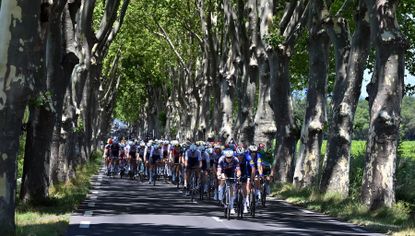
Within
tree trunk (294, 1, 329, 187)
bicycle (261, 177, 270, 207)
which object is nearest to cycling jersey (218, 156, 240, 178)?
bicycle (261, 177, 270, 207)

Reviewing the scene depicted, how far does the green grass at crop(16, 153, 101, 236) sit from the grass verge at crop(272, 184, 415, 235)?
20.4 ft

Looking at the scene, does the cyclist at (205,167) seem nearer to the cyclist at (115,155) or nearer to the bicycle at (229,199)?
the bicycle at (229,199)

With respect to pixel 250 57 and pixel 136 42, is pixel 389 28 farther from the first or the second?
pixel 136 42

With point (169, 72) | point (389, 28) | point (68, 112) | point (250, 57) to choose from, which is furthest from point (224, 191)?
point (169, 72)

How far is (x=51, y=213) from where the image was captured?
713 inches

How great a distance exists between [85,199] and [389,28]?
994 centimetres

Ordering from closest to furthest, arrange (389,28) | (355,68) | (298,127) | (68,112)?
1. (389,28)
2. (355,68)
3. (68,112)
4. (298,127)

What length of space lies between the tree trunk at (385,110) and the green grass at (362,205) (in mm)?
485

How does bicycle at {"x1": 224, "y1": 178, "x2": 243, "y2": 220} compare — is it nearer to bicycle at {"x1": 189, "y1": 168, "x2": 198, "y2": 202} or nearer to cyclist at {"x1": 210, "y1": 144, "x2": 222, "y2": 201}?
cyclist at {"x1": 210, "y1": 144, "x2": 222, "y2": 201}

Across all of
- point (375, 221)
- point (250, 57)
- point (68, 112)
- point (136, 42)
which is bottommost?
point (375, 221)

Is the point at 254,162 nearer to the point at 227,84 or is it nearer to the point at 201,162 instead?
the point at 201,162

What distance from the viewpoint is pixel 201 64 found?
53.3 meters

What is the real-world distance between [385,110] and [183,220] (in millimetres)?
5381

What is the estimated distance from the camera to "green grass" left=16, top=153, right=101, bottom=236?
14.0 metres
